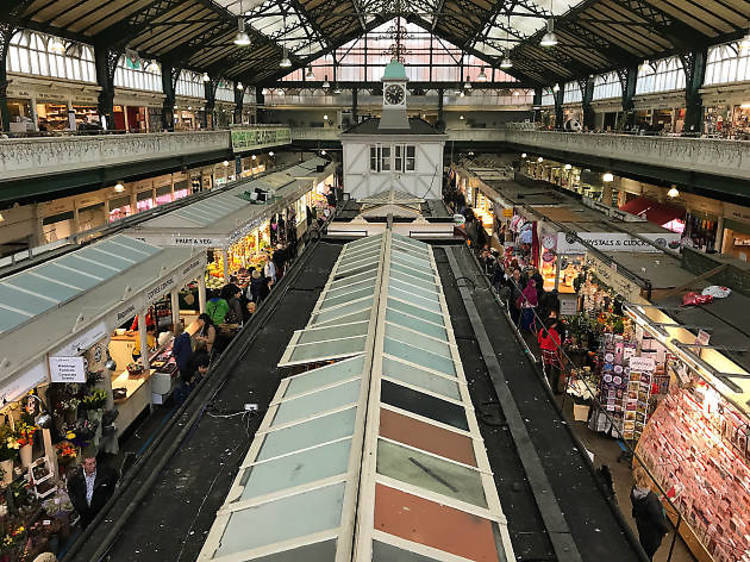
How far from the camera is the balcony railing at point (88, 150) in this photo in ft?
40.5

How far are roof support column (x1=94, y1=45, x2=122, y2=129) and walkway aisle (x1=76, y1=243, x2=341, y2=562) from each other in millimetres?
20331

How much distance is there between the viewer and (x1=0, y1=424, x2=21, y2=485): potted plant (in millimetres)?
7125

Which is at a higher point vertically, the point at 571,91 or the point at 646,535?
the point at 571,91

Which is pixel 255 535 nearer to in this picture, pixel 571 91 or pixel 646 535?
pixel 646 535

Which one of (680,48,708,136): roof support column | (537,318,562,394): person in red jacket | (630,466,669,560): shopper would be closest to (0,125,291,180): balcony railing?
(537,318,562,394): person in red jacket

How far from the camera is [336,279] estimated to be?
8586mm

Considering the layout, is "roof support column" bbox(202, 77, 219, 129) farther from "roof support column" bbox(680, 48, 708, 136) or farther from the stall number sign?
the stall number sign

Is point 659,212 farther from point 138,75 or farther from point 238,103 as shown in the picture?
point 238,103

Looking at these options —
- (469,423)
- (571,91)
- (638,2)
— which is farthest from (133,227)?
(571,91)

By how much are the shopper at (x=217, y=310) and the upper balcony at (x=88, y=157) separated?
4639mm

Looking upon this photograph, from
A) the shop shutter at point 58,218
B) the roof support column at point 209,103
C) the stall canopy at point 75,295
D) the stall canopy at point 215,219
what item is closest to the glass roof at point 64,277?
the stall canopy at point 75,295

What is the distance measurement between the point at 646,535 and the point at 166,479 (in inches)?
181

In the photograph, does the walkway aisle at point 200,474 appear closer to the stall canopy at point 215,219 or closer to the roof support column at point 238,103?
the stall canopy at point 215,219

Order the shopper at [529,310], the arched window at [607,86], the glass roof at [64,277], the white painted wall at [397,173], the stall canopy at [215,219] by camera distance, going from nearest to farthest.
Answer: the glass roof at [64,277]
the stall canopy at [215,219]
the shopper at [529,310]
the white painted wall at [397,173]
the arched window at [607,86]
